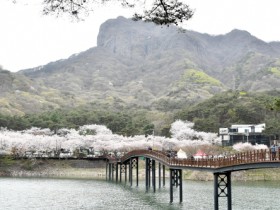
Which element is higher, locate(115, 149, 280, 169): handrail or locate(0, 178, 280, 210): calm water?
locate(115, 149, 280, 169): handrail

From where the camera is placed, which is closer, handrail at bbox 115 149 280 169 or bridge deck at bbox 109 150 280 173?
bridge deck at bbox 109 150 280 173

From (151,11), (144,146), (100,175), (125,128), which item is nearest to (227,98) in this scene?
(125,128)

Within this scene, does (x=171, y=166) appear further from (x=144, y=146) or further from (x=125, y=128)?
(x=125, y=128)

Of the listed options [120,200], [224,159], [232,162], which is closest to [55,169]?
[120,200]

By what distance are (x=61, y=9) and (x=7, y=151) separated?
8993cm

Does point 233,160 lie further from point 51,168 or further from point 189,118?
point 189,118

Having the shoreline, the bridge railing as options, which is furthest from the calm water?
the shoreline

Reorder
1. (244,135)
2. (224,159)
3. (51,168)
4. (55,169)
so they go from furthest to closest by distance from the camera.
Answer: (244,135), (51,168), (55,169), (224,159)

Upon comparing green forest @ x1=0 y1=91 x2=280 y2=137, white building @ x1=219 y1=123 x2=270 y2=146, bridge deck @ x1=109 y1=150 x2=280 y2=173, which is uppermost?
green forest @ x1=0 y1=91 x2=280 y2=137

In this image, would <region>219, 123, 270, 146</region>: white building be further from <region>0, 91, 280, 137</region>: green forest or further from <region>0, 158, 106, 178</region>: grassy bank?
<region>0, 158, 106, 178</region>: grassy bank

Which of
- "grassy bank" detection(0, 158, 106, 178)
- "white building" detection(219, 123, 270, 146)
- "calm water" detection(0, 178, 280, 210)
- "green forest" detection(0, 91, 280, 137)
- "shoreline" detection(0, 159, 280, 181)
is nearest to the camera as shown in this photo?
"calm water" detection(0, 178, 280, 210)

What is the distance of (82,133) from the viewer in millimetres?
122625

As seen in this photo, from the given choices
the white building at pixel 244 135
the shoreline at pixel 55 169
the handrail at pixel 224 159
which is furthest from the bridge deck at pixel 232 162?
the white building at pixel 244 135

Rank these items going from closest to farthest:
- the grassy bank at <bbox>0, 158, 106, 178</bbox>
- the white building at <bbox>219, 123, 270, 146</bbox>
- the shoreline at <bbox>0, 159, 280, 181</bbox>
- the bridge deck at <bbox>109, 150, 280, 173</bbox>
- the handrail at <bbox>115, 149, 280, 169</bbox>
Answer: the bridge deck at <bbox>109, 150, 280, 173</bbox>
the handrail at <bbox>115, 149, 280, 169</bbox>
the shoreline at <bbox>0, 159, 280, 181</bbox>
the grassy bank at <bbox>0, 158, 106, 178</bbox>
the white building at <bbox>219, 123, 270, 146</bbox>
